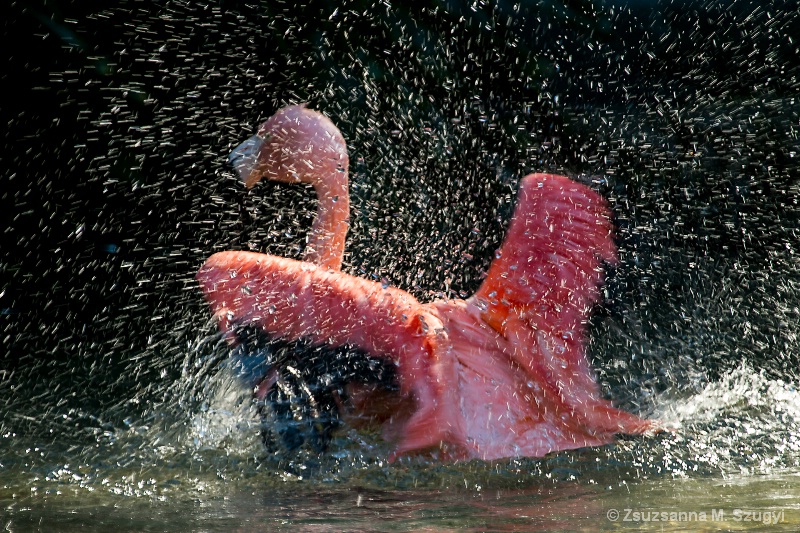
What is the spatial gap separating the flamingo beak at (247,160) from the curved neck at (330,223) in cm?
22

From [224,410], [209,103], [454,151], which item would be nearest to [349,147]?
[454,151]

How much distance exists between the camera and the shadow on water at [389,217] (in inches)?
77.0

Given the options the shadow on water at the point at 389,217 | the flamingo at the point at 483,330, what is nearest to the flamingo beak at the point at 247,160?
the shadow on water at the point at 389,217

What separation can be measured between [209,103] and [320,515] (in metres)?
2.17

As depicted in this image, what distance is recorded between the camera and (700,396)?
8.68 ft

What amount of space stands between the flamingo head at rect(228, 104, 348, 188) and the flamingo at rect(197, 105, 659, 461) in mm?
766

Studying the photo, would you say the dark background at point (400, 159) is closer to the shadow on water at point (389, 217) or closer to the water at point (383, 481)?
the shadow on water at point (389, 217)

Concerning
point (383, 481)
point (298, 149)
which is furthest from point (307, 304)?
point (298, 149)

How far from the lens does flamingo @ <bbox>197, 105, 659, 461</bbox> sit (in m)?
2.09

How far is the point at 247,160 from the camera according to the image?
114 inches

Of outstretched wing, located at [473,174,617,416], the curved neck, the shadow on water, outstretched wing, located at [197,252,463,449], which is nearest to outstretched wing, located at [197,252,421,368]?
outstretched wing, located at [197,252,463,449]

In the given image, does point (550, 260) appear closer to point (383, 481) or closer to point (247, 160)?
point (383, 481)

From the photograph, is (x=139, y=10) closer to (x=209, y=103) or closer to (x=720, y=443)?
(x=209, y=103)

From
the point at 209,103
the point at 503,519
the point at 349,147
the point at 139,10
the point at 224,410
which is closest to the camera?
the point at 503,519
